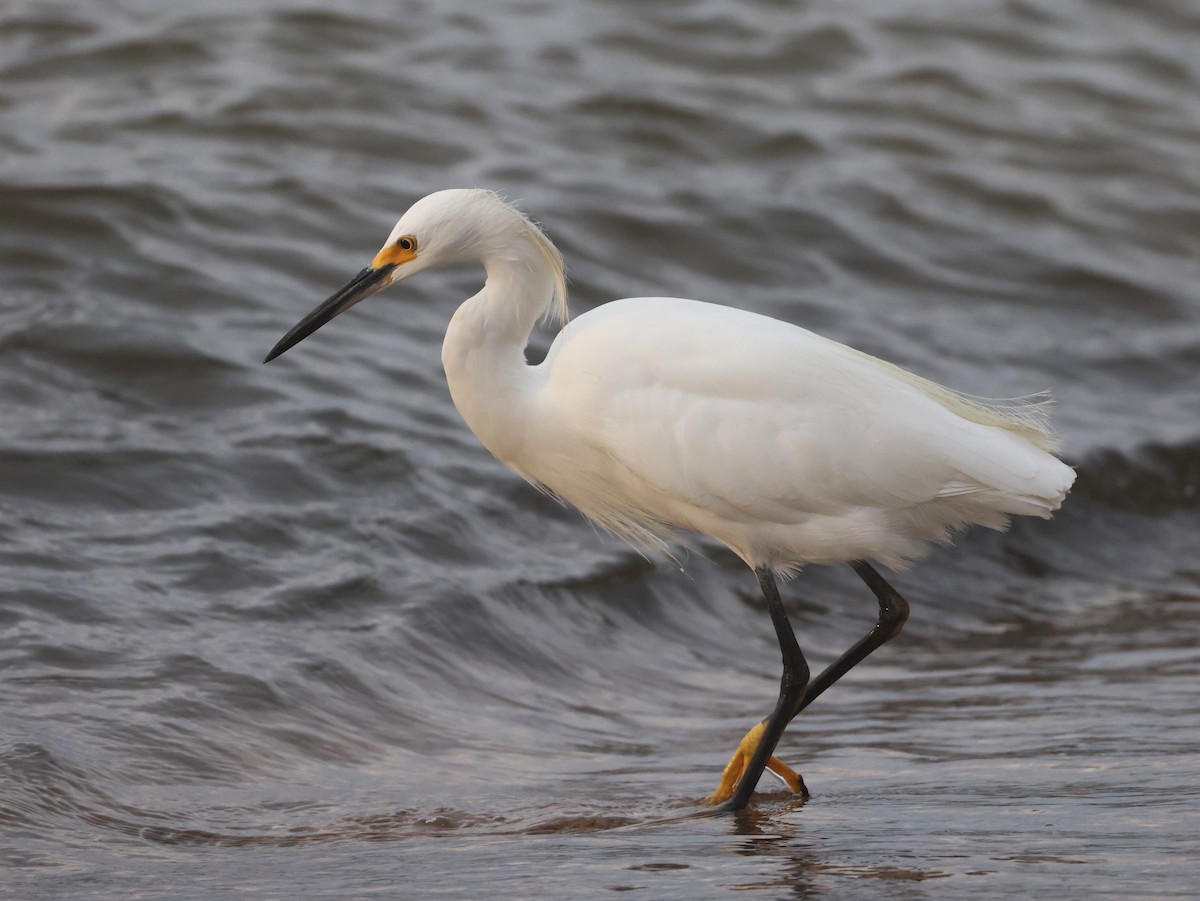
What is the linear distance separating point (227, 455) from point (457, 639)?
167cm

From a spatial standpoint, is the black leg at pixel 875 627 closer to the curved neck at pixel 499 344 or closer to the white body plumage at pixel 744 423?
the white body plumage at pixel 744 423

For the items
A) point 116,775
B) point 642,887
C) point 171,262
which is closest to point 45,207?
point 171,262

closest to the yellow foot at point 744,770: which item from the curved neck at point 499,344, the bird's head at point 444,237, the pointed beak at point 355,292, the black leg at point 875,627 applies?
the black leg at point 875,627

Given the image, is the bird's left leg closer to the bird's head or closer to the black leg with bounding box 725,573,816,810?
the black leg with bounding box 725,573,816,810

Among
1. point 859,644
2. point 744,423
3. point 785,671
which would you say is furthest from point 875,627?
point 744,423

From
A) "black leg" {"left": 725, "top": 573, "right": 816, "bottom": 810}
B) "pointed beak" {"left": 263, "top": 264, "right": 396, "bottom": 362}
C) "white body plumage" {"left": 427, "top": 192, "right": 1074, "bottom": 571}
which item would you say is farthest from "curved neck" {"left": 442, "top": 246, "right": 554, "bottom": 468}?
"black leg" {"left": 725, "top": 573, "right": 816, "bottom": 810}

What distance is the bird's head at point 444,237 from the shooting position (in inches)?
203

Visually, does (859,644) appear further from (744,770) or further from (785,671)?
(744,770)

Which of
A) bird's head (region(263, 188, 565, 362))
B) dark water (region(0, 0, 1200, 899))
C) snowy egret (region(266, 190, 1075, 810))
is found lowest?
dark water (region(0, 0, 1200, 899))

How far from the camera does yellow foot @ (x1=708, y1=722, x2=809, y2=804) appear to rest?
513cm

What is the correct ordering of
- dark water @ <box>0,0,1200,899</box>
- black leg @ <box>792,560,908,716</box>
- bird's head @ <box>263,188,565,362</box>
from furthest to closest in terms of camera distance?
black leg @ <box>792,560,908,716</box> < bird's head @ <box>263,188,565,362</box> < dark water @ <box>0,0,1200,899</box>

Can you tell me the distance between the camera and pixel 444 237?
5191 millimetres

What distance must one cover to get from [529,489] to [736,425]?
10.5ft

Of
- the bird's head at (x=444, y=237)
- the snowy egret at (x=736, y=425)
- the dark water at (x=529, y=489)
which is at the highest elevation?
the bird's head at (x=444, y=237)
